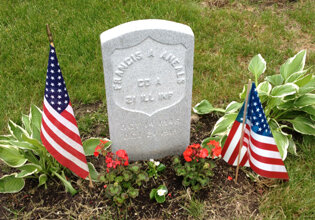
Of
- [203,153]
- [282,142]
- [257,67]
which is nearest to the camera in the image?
[203,153]

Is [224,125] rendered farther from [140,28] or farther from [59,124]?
[59,124]

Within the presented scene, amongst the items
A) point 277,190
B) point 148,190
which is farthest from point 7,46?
point 277,190

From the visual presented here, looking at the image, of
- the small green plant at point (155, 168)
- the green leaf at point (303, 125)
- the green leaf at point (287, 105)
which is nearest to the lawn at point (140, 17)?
the green leaf at point (303, 125)

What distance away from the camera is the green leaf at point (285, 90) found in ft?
10.2

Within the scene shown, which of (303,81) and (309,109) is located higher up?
(303,81)

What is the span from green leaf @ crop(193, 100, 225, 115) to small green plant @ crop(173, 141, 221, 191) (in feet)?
2.80

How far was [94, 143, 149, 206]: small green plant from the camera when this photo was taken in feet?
9.17

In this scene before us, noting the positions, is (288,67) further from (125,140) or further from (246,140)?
(125,140)

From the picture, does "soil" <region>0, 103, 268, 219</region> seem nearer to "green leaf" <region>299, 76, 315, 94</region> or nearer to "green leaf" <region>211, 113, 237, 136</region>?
"green leaf" <region>211, 113, 237, 136</region>

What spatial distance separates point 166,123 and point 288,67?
1534mm

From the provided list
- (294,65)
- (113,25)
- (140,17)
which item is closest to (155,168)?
(294,65)

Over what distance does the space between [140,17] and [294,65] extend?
8.54ft

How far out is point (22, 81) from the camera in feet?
14.0

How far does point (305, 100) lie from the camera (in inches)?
131
